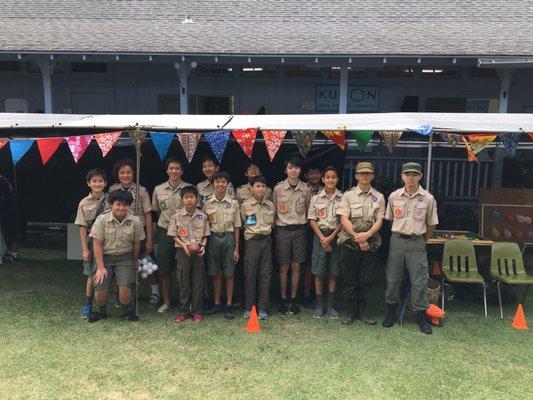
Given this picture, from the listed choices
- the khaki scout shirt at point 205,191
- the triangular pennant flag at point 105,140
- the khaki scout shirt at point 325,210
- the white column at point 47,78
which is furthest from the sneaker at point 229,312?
the white column at point 47,78

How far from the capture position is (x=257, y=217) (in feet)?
15.9

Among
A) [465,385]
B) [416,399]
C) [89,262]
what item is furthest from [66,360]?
[465,385]

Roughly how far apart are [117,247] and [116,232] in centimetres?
16

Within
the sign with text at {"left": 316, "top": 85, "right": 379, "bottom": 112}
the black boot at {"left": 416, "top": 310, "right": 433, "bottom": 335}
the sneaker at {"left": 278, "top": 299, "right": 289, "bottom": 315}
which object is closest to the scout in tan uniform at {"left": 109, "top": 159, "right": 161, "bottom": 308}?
the sneaker at {"left": 278, "top": 299, "right": 289, "bottom": 315}

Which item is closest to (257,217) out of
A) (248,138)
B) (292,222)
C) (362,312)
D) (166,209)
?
(292,222)

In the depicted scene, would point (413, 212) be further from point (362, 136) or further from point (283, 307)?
point (283, 307)

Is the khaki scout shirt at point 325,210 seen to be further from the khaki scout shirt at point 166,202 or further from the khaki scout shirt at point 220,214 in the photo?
the khaki scout shirt at point 166,202

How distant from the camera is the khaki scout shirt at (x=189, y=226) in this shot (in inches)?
185

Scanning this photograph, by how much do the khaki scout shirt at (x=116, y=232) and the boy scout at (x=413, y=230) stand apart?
2572mm

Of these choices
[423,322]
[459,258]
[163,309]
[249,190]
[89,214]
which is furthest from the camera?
[459,258]

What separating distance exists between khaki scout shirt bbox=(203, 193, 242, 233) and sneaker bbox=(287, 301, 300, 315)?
1.08 meters

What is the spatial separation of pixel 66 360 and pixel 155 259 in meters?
1.60

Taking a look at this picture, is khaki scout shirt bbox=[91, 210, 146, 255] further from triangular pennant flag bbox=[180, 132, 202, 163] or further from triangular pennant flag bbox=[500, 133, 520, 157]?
triangular pennant flag bbox=[500, 133, 520, 157]

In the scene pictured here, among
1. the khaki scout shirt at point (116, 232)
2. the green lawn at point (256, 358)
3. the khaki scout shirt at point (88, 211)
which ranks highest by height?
the khaki scout shirt at point (88, 211)
